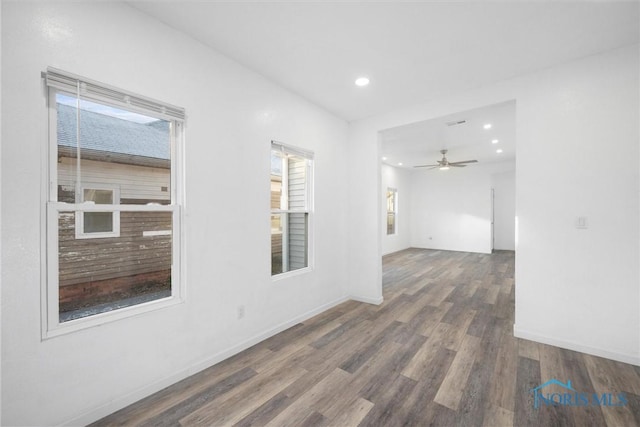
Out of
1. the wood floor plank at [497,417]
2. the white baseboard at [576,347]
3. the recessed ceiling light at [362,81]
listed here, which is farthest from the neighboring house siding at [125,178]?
the white baseboard at [576,347]

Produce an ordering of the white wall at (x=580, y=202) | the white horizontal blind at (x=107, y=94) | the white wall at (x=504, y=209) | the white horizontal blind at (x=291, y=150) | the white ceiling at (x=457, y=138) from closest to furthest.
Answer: the white horizontal blind at (x=107, y=94), the white wall at (x=580, y=202), the white horizontal blind at (x=291, y=150), the white ceiling at (x=457, y=138), the white wall at (x=504, y=209)

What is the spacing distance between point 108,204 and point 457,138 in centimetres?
568

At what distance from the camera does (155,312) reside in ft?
6.42

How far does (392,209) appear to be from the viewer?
8.80 m

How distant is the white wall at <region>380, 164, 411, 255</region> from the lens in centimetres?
816

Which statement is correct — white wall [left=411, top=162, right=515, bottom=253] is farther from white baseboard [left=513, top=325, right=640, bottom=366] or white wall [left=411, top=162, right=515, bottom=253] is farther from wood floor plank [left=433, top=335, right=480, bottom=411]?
wood floor plank [left=433, top=335, right=480, bottom=411]

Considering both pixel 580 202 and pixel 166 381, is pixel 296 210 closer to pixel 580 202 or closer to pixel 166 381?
pixel 166 381

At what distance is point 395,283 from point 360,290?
1.23 meters

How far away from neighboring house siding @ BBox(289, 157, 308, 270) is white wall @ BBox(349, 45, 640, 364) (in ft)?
7.53

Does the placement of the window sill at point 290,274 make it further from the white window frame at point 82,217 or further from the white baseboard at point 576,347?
the white baseboard at point 576,347

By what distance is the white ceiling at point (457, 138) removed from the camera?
3.64 metres

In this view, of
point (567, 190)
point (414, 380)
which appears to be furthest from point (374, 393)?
point (567, 190)

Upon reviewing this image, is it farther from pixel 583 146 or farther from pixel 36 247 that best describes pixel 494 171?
pixel 36 247

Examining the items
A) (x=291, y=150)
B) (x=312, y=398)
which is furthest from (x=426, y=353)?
(x=291, y=150)
